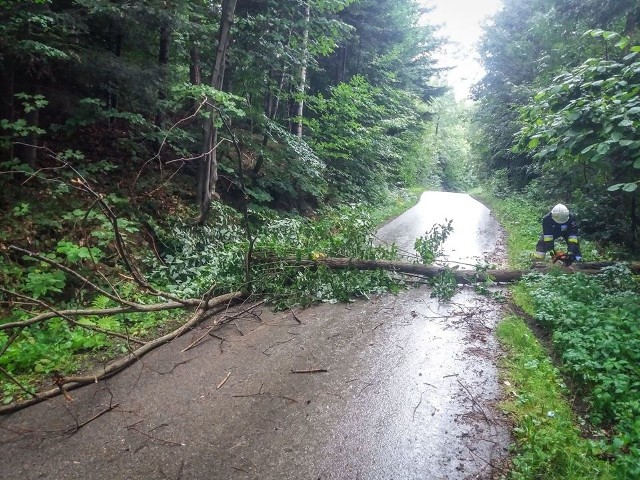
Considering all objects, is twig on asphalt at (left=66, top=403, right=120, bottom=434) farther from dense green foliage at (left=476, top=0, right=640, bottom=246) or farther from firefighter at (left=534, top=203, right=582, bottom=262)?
firefighter at (left=534, top=203, right=582, bottom=262)

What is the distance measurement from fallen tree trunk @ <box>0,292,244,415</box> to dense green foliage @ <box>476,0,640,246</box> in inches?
209

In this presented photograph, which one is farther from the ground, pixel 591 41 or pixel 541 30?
pixel 541 30

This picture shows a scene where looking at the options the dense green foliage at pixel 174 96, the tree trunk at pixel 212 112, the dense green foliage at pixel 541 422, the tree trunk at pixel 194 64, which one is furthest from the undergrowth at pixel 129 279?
the tree trunk at pixel 194 64

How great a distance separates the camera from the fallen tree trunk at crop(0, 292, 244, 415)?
407cm

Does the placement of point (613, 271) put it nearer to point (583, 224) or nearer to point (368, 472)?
point (583, 224)

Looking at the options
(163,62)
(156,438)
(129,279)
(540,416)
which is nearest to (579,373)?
(540,416)

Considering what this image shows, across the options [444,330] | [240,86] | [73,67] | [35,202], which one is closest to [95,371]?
[35,202]

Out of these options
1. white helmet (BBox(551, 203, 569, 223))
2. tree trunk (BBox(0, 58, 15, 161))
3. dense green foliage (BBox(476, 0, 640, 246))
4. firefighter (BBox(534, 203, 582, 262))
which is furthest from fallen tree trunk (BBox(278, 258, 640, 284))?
tree trunk (BBox(0, 58, 15, 161))

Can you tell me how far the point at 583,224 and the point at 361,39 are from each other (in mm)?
13811

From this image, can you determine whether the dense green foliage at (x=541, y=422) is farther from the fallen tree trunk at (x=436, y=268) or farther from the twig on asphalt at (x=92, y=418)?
the twig on asphalt at (x=92, y=418)

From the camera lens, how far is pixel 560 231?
310 inches

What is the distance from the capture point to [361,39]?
19.3 metres

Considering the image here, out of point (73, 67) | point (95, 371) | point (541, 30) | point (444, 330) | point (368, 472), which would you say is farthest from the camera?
point (541, 30)

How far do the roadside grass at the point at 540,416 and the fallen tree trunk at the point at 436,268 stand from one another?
4.41 ft
